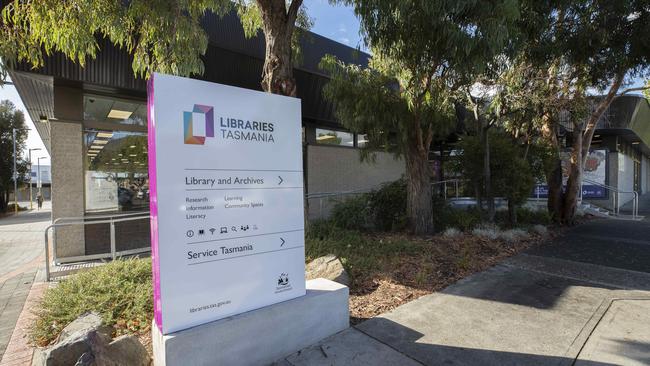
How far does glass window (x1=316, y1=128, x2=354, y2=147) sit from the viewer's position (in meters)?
13.2

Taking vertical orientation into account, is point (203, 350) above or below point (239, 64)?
below

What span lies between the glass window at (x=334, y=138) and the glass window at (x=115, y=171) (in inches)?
228

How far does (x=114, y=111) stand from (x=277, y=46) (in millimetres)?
5395

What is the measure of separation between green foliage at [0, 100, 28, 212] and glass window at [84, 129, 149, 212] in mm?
21526

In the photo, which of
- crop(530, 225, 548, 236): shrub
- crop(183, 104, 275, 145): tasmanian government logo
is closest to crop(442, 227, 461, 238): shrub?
crop(530, 225, 548, 236): shrub

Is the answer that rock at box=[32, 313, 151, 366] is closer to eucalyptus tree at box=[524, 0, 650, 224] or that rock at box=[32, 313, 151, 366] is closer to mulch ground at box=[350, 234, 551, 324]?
mulch ground at box=[350, 234, 551, 324]

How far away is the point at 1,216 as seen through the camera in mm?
24016

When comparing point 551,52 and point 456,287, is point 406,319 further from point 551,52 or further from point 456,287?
point 551,52

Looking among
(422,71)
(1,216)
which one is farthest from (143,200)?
(1,216)

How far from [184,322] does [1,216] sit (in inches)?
1139

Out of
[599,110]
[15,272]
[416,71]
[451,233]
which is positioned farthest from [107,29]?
[599,110]

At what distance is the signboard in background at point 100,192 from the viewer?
336 inches

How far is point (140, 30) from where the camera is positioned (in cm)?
633

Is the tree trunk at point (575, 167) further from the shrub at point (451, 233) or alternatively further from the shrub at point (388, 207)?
the shrub at point (388, 207)
